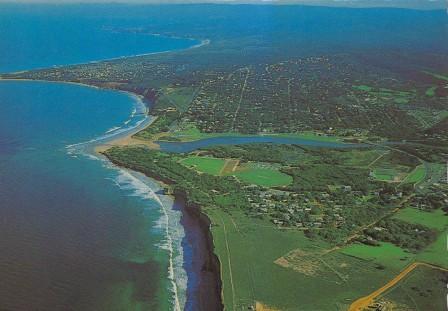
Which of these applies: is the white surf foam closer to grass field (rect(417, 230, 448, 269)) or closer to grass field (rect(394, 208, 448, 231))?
grass field (rect(417, 230, 448, 269))

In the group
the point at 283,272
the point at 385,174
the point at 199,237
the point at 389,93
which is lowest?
the point at 389,93

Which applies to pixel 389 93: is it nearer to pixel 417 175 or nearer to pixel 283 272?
pixel 417 175

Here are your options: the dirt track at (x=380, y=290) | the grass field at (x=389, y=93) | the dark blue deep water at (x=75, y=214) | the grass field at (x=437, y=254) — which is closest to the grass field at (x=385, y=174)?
the grass field at (x=437, y=254)

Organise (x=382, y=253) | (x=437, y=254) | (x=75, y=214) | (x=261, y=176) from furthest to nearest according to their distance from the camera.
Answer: (x=261, y=176) < (x=75, y=214) < (x=382, y=253) < (x=437, y=254)

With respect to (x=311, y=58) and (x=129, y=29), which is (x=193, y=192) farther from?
(x=129, y=29)

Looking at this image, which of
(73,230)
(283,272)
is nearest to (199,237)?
(283,272)

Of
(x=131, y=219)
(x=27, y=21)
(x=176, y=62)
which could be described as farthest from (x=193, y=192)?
(x=27, y=21)
